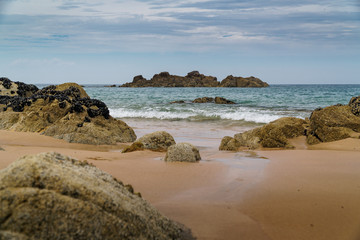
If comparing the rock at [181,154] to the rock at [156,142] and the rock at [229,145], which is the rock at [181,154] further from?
the rock at [229,145]

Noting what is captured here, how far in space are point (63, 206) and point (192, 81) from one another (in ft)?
344

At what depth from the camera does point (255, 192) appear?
4.48 metres

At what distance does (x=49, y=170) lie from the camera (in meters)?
2.40

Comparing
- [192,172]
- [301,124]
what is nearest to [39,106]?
[192,172]

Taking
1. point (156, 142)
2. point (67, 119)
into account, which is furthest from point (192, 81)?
point (156, 142)

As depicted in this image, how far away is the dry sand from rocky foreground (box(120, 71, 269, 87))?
93.4m

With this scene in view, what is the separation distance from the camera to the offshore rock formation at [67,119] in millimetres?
9875

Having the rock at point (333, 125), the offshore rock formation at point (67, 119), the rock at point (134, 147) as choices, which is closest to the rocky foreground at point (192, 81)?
the rock at point (333, 125)

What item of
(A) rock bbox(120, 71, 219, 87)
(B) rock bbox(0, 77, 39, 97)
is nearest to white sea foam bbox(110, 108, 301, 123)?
(B) rock bbox(0, 77, 39, 97)

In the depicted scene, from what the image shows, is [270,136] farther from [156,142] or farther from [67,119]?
[67,119]

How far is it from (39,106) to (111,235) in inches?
392

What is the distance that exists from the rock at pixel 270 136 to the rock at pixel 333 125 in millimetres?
533

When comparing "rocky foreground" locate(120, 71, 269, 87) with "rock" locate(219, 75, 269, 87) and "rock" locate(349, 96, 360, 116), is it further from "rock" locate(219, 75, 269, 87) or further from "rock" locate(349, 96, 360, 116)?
"rock" locate(349, 96, 360, 116)

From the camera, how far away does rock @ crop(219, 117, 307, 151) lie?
9036 millimetres
